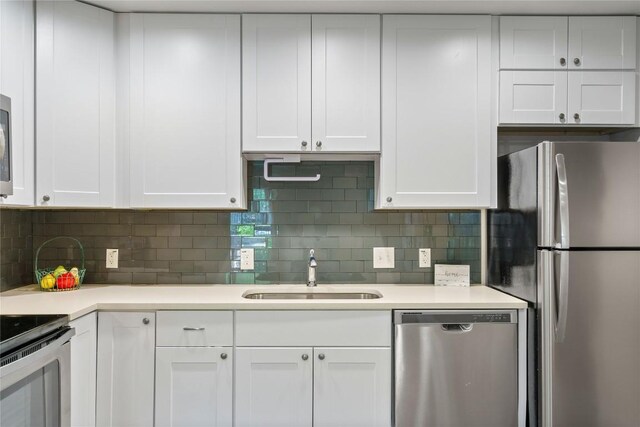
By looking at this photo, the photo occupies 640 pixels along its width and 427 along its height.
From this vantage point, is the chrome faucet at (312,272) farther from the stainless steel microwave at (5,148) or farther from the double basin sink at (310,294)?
the stainless steel microwave at (5,148)

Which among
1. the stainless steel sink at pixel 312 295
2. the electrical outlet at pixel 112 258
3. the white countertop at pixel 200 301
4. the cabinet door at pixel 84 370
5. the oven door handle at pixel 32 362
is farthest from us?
the electrical outlet at pixel 112 258

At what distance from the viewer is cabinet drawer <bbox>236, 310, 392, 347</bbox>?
203 cm

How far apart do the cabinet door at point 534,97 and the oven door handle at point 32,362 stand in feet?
7.43

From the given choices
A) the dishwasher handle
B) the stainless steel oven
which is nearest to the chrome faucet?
the dishwasher handle

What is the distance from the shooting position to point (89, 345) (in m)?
1.94

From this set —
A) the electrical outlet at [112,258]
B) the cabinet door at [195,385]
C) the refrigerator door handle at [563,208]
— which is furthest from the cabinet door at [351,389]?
the electrical outlet at [112,258]

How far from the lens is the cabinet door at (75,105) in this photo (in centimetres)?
210

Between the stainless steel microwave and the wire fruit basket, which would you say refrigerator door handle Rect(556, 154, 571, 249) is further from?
A: the wire fruit basket

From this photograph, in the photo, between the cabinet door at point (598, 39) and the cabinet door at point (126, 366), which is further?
the cabinet door at point (598, 39)

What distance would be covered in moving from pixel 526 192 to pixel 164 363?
6.17ft

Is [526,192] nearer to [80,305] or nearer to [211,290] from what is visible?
[211,290]

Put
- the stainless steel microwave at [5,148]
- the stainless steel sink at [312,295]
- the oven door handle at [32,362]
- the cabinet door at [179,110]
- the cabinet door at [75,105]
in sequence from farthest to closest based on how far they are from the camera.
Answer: the stainless steel sink at [312,295] → the cabinet door at [179,110] → the cabinet door at [75,105] → the stainless steel microwave at [5,148] → the oven door handle at [32,362]

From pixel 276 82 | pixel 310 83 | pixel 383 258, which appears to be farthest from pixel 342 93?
pixel 383 258

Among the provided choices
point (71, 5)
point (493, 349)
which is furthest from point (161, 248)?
point (493, 349)
